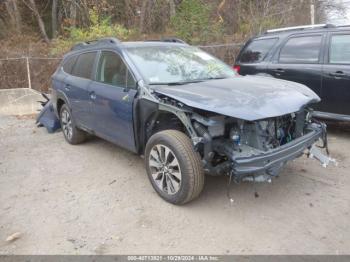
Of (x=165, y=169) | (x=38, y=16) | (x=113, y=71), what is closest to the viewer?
(x=165, y=169)

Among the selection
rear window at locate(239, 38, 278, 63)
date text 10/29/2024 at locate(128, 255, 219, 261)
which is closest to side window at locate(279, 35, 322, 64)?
rear window at locate(239, 38, 278, 63)

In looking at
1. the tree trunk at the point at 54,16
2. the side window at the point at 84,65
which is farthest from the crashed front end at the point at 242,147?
the tree trunk at the point at 54,16

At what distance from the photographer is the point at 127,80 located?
15.7 feet

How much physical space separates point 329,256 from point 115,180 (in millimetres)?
2792

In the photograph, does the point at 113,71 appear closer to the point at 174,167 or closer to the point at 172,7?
the point at 174,167

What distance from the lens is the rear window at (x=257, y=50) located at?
7.04 m

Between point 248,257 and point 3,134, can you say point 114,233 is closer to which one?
point 248,257

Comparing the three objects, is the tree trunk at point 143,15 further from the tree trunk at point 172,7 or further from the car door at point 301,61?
the car door at point 301,61

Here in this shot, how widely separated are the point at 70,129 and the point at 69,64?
1133mm

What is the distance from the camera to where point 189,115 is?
13.0 feet

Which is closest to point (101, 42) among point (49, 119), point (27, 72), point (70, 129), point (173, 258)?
point (70, 129)

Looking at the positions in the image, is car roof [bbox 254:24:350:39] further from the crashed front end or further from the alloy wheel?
the alloy wheel

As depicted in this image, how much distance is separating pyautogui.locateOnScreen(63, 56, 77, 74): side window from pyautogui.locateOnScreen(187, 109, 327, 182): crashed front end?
3368 millimetres

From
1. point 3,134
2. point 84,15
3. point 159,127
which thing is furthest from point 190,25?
point 159,127
